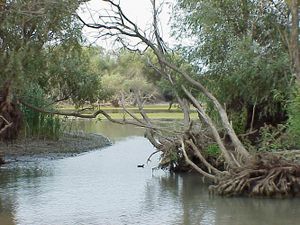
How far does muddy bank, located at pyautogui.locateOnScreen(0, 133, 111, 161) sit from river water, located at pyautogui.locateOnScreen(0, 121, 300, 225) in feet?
5.79

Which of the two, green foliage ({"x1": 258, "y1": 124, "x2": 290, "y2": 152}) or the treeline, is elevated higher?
the treeline

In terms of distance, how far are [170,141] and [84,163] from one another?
3619mm

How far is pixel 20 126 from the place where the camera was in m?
19.9

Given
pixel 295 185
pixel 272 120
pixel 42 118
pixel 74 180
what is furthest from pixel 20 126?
pixel 295 185

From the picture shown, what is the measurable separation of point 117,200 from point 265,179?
2937mm

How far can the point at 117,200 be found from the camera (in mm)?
11961

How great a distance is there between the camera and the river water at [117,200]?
33.3ft

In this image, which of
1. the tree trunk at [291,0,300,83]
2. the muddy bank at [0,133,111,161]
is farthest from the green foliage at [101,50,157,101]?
the tree trunk at [291,0,300,83]

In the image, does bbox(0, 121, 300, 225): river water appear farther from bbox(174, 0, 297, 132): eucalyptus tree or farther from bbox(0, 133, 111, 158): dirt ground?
bbox(174, 0, 297, 132): eucalyptus tree

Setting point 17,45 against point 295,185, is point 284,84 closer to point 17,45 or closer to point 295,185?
point 295,185

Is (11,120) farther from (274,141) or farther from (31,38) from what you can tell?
(274,141)

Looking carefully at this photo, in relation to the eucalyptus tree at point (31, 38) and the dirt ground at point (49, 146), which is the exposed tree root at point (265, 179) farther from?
the dirt ground at point (49, 146)

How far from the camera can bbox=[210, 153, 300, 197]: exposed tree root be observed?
11.6m

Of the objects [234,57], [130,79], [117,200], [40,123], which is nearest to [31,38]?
[117,200]
